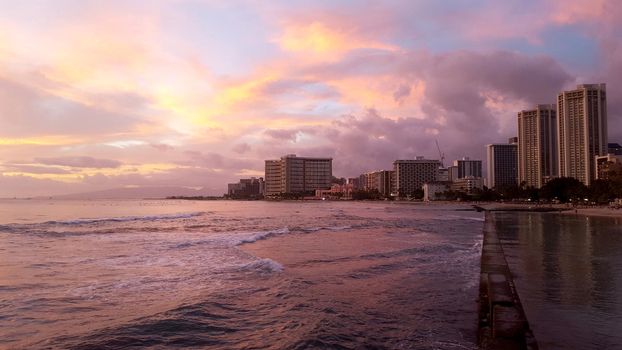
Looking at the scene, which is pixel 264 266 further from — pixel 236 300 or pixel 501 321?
pixel 501 321

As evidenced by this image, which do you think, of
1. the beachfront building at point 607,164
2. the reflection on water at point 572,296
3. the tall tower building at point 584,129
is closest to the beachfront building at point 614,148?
the tall tower building at point 584,129

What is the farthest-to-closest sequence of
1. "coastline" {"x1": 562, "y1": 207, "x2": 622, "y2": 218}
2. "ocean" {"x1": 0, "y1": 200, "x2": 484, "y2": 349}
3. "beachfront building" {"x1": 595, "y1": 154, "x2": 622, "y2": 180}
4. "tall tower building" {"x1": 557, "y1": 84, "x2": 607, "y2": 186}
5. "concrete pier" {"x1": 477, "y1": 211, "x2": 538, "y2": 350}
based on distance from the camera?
"tall tower building" {"x1": 557, "y1": 84, "x2": 607, "y2": 186}
"beachfront building" {"x1": 595, "y1": 154, "x2": 622, "y2": 180}
"coastline" {"x1": 562, "y1": 207, "x2": 622, "y2": 218}
"ocean" {"x1": 0, "y1": 200, "x2": 484, "y2": 349}
"concrete pier" {"x1": 477, "y1": 211, "x2": 538, "y2": 350}

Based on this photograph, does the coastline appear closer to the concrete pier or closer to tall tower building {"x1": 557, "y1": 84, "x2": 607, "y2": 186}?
Result: the concrete pier

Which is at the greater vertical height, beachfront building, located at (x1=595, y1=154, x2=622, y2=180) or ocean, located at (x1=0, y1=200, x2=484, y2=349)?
beachfront building, located at (x1=595, y1=154, x2=622, y2=180)

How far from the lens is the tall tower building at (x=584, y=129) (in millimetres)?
156250

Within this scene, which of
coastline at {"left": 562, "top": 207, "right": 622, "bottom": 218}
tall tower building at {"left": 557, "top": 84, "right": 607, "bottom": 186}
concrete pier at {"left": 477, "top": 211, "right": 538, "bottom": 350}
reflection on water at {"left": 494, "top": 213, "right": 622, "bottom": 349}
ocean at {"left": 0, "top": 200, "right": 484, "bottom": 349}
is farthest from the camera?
tall tower building at {"left": 557, "top": 84, "right": 607, "bottom": 186}

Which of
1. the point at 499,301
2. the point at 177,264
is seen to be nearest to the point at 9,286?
the point at 177,264

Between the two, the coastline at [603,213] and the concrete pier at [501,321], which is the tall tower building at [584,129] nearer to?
the coastline at [603,213]

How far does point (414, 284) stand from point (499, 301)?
13.5 feet

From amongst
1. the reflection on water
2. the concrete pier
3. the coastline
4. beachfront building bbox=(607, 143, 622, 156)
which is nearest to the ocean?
the concrete pier

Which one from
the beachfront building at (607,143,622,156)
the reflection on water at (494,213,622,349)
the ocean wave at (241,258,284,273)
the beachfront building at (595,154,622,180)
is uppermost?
the beachfront building at (607,143,622,156)

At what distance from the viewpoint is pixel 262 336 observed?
711cm

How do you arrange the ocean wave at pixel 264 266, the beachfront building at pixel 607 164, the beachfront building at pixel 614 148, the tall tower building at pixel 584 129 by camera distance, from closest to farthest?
the ocean wave at pixel 264 266 → the beachfront building at pixel 607 164 → the tall tower building at pixel 584 129 → the beachfront building at pixel 614 148

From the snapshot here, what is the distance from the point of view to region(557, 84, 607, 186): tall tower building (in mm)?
156250
